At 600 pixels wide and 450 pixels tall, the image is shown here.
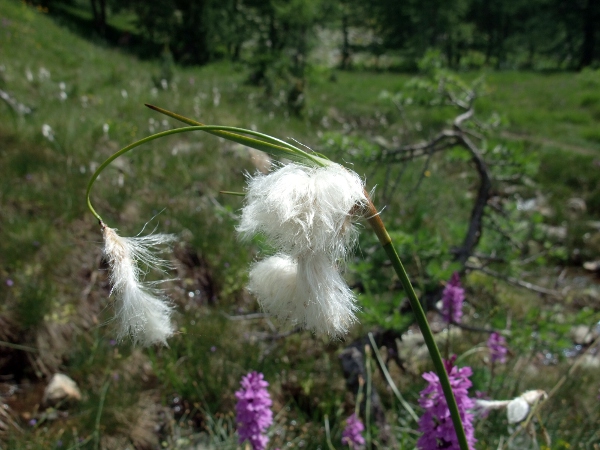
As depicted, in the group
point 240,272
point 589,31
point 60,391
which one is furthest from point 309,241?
point 589,31

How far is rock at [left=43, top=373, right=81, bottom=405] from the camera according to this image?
2.32 m

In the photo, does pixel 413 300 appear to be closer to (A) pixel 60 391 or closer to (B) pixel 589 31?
(A) pixel 60 391

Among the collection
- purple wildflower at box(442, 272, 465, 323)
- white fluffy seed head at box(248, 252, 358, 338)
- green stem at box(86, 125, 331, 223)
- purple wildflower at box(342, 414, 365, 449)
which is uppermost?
green stem at box(86, 125, 331, 223)

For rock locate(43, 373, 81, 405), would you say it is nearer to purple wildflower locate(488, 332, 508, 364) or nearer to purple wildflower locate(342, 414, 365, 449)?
purple wildflower locate(342, 414, 365, 449)

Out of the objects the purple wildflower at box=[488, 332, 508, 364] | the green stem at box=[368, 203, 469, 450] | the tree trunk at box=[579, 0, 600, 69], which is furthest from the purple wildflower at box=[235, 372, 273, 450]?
the tree trunk at box=[579, 0, 600, 69]

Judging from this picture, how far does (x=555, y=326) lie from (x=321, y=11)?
16.3m

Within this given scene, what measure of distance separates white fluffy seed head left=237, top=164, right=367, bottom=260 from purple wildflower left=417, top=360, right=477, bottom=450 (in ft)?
1.86

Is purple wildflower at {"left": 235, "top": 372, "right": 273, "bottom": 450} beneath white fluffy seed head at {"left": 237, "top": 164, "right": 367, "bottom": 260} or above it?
beneath

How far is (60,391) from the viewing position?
2.34 metres

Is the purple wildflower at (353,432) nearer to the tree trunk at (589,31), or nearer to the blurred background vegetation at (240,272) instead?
the blurred background vegetation at (240,272)

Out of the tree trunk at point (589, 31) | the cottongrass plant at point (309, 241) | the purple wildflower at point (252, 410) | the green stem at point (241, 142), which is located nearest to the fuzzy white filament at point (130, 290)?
the cottongrass plant at point (309, 241)

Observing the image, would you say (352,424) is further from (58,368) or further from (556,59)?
(556,59)

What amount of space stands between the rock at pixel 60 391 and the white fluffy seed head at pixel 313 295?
6.55ft

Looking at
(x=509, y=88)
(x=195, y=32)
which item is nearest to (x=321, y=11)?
(x=195, y=32)
